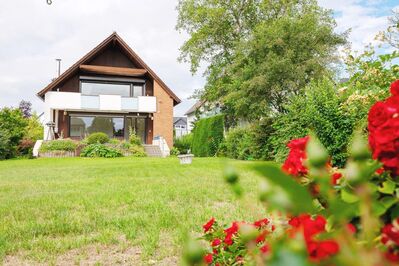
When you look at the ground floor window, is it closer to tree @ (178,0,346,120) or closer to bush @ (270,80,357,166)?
tree @ (178,0,346,120)

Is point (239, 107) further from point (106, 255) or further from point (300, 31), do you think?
point (106, 255)

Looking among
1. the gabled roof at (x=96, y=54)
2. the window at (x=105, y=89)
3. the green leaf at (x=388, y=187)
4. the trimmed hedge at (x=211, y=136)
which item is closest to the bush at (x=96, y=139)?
the window at (x=105, y=89)

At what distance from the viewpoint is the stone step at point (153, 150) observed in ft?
73.4

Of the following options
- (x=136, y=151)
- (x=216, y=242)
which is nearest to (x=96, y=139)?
(x=136, y=151)

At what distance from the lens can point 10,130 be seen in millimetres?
22344

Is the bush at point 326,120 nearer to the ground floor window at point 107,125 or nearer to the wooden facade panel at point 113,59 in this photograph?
the ground floor window at point 107,125

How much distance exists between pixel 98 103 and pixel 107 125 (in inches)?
89.0

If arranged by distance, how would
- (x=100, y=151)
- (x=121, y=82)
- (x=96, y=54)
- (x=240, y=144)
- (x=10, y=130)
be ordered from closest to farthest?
1. (x=240, y=144)
2. (x=100, y=151)
3. (x=10, y=130)
4. (x=96, y=54)
5. (x=121, y=82)

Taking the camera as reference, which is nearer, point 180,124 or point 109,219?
point 109,219

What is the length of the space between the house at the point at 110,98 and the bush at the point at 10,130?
60.8 inches

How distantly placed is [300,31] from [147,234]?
15.4 m

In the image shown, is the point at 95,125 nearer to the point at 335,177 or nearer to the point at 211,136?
the point at 211,136

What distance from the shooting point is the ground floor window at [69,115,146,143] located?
2428 centimetres

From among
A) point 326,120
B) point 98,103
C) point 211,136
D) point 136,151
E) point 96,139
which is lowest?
point 136,151
